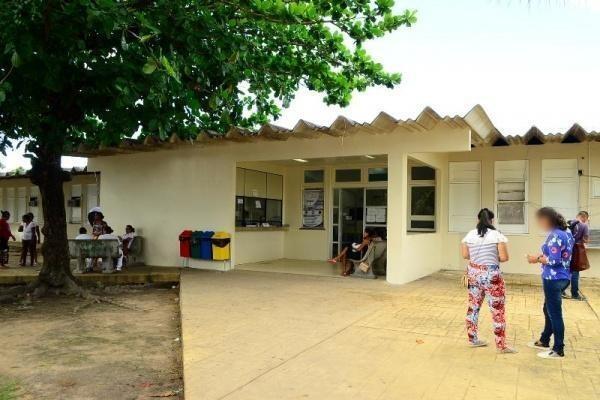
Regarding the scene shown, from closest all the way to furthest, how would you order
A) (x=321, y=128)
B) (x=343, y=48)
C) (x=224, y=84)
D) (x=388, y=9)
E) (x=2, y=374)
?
(x=2, y=374) < (x=224, y=84) < (x=388, y=9) < (x=321, y=128) < (x=343, y=48)

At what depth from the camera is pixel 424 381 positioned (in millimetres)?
4234

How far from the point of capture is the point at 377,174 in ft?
41.8

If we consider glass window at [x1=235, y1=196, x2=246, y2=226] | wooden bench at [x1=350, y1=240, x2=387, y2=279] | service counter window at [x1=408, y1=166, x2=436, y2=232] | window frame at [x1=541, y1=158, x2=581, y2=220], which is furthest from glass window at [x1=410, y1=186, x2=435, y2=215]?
glass window at [x1=235, y1=196, x2=246, y2=226]

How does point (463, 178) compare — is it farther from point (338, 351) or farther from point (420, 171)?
point (338, 351)

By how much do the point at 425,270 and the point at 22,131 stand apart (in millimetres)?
8102

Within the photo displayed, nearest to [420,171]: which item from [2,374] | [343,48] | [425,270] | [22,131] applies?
[425,270]

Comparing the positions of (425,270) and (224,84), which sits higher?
(224,84)

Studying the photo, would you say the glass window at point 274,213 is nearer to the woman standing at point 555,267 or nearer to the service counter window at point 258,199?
the service counter window at point 258,199

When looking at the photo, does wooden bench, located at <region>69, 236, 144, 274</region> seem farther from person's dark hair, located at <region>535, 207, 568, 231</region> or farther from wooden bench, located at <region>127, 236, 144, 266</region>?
person's dark hair, located at <region>535, 207, 568, 231</region>

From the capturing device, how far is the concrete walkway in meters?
4.06

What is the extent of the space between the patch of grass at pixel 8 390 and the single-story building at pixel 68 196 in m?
11.8

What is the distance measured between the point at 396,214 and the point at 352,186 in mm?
3368

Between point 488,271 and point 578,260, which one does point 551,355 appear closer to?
point 488,271

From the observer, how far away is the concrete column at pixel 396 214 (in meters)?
9.67
